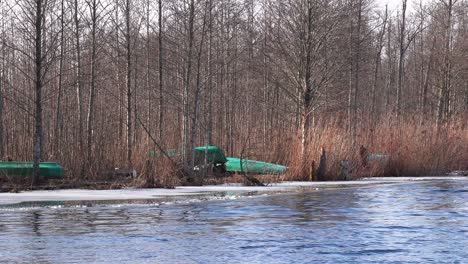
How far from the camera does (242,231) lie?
11.1 m

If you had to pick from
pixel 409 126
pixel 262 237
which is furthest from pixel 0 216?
pixel 409 126

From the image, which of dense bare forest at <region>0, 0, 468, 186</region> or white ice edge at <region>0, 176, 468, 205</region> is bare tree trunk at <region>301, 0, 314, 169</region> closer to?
dense bare forest at <region>0, 0, 468, 186</region>

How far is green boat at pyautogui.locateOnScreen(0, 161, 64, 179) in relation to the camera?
1772 centimetres

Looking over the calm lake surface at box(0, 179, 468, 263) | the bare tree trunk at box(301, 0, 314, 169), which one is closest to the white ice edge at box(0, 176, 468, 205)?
the calm lake surface at box(0, 179, 468, 263)

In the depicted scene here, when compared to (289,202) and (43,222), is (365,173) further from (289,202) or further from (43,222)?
(43,222)

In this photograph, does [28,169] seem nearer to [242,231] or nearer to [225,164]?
[225,164]

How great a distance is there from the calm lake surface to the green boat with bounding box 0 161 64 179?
371 centimetres

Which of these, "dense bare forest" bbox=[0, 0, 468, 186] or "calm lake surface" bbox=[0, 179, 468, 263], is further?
"dense bare forest" bbox=[0, 0, 468, 186]

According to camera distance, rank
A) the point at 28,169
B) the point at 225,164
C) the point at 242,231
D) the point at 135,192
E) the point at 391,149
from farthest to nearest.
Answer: the point at 391,149
the point at 225,164
the point at 28,169
the point at 135,192
the point at 242,231

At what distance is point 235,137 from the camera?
83.7 ft

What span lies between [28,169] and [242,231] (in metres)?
8.35

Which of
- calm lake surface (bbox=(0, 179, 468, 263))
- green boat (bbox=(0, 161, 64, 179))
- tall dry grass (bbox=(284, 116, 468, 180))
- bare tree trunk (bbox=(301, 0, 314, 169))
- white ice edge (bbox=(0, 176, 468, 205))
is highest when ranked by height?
bare tree trunk (bbox=(301, 0, 314, 169))

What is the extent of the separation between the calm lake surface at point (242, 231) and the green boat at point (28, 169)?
371 centimetres

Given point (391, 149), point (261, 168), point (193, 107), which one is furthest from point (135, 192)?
point (391, 149)
